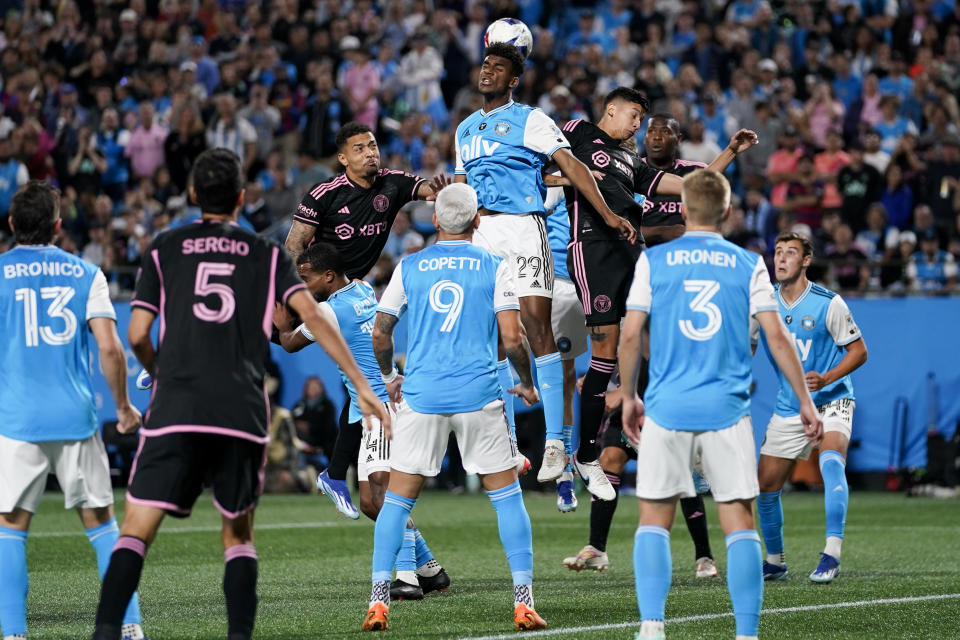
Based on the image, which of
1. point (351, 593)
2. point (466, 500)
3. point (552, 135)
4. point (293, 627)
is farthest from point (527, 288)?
point (466, 500)

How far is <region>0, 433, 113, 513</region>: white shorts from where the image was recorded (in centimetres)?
723

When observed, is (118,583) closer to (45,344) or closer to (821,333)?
(45,344)

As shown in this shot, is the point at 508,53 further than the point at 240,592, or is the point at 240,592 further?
the point at 508,53

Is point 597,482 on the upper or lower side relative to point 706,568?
upper

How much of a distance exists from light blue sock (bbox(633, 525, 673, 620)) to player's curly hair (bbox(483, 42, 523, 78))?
4890 mm

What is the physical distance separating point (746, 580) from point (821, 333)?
472cm

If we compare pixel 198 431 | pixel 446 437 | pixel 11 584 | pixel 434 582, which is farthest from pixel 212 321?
pixel 434 582

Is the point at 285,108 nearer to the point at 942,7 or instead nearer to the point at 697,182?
the point at 942,7

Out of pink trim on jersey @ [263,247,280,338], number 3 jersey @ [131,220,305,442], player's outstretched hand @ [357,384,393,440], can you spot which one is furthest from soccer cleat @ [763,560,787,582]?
pink trim on jersey @ [263,247,280,338]

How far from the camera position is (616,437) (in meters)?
11.8

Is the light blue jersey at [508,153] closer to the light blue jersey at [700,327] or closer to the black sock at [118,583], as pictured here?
the light blue jersey at [700,327]

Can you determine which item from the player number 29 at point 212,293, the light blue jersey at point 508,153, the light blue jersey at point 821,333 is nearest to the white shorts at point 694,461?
the player number 29 at point 212,293

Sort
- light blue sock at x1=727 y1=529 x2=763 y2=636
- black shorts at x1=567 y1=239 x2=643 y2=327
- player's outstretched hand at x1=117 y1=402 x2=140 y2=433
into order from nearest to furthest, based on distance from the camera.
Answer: light blue sock at x1=727 y1=529 x2=763 y2=636 < player's outstretched hand at x1=117 y1=402 x2=140 y2=433 < black shorts at x1=567 y1=239 x2=643 y2=327

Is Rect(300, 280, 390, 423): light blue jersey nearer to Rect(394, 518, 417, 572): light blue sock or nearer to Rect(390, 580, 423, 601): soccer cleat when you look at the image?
Rect(394, 518, 417, 572): light blue sock
